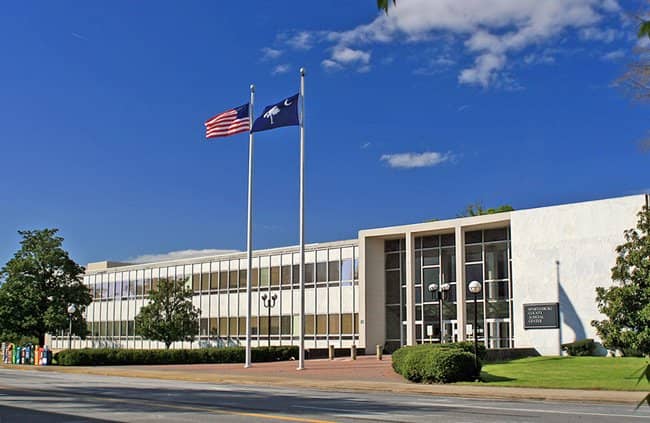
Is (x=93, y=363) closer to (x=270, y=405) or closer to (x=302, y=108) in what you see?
(x=302, y=108)

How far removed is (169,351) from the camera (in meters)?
45.8

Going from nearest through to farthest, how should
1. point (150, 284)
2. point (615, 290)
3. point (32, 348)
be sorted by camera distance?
point (615, 290) < point (32, 348) < point (150, 284)

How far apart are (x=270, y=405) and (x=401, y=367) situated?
12.0m

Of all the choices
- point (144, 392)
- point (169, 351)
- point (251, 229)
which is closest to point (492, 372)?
point (251, 229)

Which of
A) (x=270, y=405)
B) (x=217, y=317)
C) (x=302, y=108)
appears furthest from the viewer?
(x=217, y=317)

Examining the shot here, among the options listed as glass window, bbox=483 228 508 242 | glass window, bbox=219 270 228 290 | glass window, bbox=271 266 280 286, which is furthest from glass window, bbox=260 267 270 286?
glass window, bbox=483 228 508 242

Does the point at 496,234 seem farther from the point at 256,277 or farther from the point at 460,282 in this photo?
the point at 256,277

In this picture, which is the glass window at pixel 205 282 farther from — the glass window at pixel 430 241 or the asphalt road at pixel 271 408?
the asphalt road at pixel 271 408

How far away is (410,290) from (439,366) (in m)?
27.1

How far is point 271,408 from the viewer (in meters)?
17.0

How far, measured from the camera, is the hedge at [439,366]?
2659cm

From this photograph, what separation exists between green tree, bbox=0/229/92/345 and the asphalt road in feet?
98.5

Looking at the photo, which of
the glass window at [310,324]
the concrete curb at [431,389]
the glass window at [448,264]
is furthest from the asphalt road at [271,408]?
the glass window at [310,324]

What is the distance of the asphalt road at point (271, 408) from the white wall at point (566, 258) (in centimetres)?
2377
